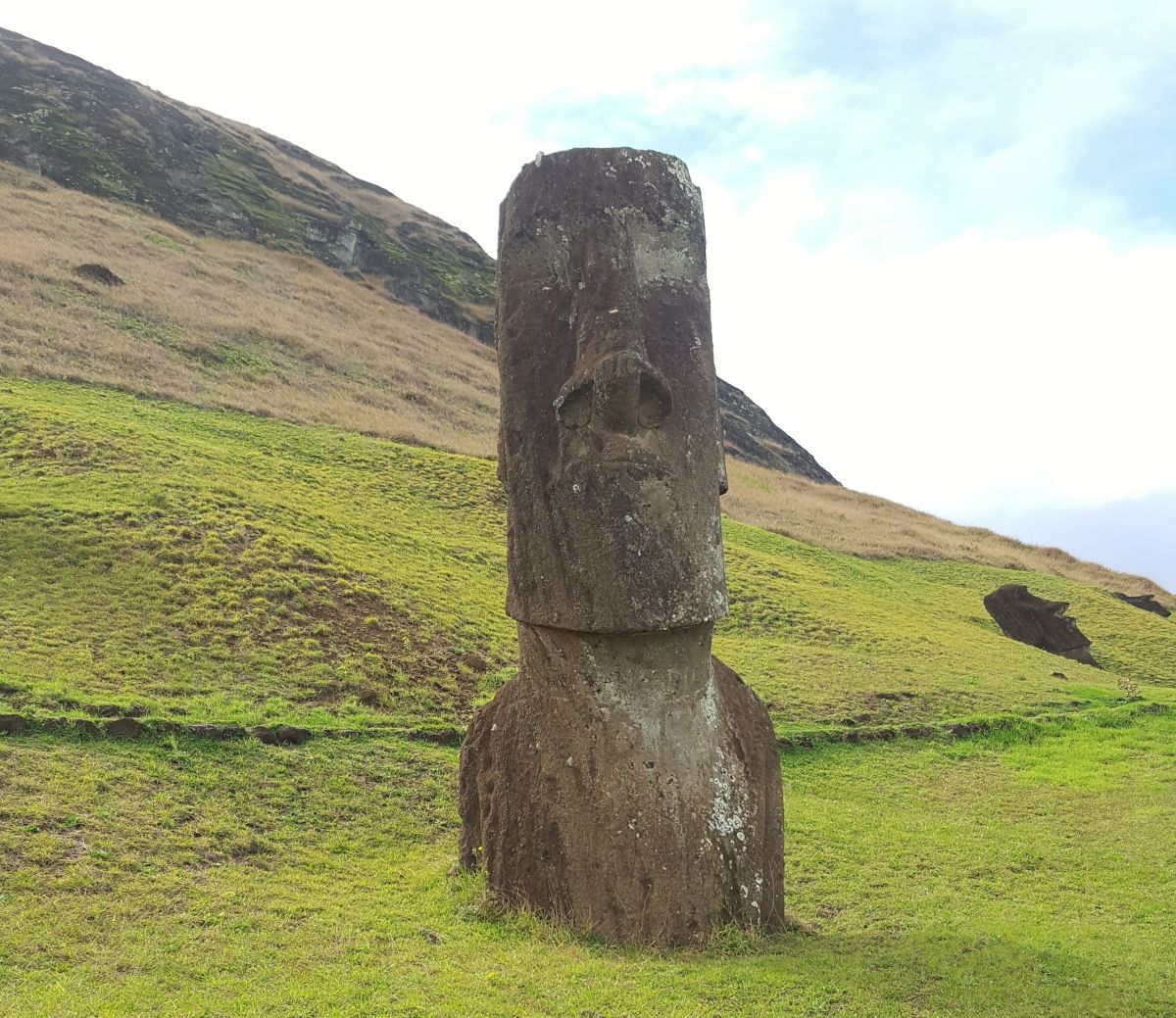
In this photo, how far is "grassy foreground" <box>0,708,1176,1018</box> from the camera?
19.0ft

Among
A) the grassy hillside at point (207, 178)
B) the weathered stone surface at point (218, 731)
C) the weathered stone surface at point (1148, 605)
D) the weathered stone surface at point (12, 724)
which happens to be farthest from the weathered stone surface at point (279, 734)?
the grassy hillside at point (207, 178)

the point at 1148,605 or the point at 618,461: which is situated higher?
the point at 618,461

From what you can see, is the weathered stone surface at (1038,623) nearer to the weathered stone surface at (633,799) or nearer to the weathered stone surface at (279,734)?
the weathered stone surface at (279,734)

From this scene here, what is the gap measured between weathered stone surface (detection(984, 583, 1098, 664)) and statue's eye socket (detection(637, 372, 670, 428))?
21562 mm

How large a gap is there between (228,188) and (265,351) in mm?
34098

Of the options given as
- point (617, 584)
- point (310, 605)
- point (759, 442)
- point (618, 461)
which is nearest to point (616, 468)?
point (618, 461)

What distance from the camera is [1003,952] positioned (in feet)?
22.2

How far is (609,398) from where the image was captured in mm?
7160

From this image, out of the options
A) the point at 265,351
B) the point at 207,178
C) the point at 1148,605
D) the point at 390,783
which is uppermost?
the point at 207,178

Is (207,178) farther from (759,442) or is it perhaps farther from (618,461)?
(618,461)

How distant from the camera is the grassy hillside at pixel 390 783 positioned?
239 inches

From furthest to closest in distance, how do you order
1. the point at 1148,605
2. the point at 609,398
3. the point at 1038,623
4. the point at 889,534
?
the point at 889,534
the point at 1148,605
the point at 1038,623
the point at 609,398

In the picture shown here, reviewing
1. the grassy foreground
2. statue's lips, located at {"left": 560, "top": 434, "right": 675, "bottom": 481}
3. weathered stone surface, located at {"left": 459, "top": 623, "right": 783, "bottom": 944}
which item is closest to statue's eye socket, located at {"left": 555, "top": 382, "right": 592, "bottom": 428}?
statue's lips, located at {"left": 560, "top": 434, "right": 675, "bottom": 481}

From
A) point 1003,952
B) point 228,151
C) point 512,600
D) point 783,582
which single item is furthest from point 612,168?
point 228,151
